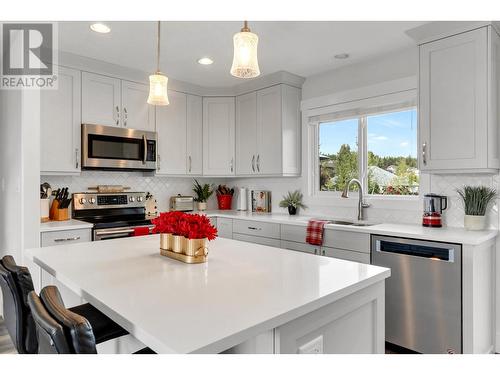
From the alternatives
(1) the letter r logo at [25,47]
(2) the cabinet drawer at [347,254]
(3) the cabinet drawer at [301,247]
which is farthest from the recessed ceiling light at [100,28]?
(2) the cabinet drawer at [347,254]

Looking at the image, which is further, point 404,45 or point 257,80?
point 257,80

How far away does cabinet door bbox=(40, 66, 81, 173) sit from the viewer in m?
3.16

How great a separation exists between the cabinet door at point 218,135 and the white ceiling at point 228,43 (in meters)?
0.67

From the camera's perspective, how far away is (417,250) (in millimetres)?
2484

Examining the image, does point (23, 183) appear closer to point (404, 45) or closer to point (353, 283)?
point (353, 283)

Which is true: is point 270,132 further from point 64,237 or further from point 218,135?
point 64,237

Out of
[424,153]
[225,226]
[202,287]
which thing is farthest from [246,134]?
[202,287]

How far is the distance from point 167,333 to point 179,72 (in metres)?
3.33

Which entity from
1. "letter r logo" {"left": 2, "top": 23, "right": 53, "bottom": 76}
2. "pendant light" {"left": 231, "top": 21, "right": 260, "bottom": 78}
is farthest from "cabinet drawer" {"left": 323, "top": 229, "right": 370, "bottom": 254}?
"letter r logo" {"left": 2, "top": 23, "right": 53, "bottom": 76}

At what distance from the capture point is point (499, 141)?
2.54 metres

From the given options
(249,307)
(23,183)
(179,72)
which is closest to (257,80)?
(179,72)

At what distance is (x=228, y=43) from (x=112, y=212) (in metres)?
2.06

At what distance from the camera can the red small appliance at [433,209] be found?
2.84m
